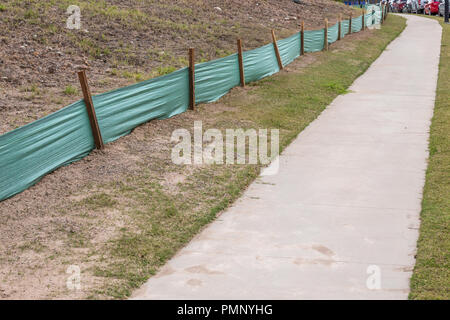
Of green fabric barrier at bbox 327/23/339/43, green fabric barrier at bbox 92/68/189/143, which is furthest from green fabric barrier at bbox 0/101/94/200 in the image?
green fabric barrier at bbox 327/23/339/43

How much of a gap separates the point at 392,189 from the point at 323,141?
308 centimetres

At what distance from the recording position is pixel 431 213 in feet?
26.9

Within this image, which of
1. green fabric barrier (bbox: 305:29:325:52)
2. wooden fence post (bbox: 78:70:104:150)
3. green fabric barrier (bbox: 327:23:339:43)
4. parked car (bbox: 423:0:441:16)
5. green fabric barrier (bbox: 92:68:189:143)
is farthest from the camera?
parked car (bbox: 423:0:441:16)

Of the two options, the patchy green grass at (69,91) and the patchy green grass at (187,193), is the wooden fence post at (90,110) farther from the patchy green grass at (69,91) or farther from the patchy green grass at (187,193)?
the patchy green grass at (69,91)

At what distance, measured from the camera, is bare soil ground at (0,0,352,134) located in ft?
43.1

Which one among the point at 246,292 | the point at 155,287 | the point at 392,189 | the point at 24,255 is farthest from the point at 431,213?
the point at 24,255

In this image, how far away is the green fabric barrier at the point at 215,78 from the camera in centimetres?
1441

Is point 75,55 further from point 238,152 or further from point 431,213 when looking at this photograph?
point 431,213

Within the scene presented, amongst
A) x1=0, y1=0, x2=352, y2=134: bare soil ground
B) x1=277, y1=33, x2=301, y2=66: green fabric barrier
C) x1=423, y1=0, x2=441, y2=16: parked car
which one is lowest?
x1=423, y1=0, x2=441, y2=16: parked car

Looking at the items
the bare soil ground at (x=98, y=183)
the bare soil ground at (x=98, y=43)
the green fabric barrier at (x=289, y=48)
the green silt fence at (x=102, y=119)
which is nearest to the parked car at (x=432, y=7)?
the bare soil ground at (x=98, y=43)

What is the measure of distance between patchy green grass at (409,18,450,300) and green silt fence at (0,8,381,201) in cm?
515

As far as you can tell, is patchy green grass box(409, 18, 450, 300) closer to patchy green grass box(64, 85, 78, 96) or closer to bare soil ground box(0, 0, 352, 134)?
bare soil ground box(0, 0, 352, 134)

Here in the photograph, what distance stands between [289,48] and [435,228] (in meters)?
Result: 14.8

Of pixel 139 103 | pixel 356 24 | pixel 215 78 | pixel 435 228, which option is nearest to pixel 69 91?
pixel 139 103
